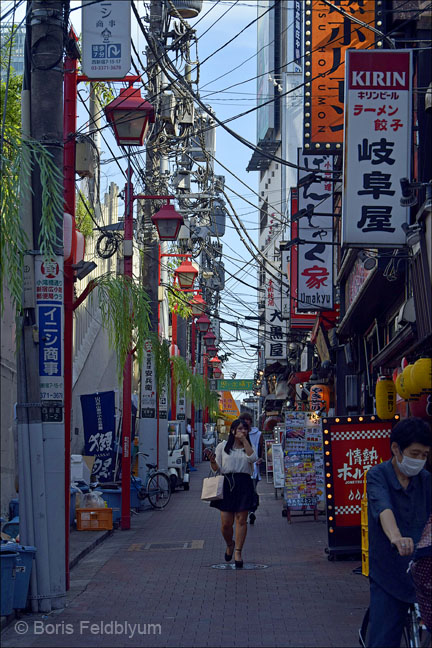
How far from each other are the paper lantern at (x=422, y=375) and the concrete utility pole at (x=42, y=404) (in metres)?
4.03

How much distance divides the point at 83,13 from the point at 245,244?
10527 mm

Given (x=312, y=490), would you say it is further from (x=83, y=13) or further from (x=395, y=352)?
(x=83, y=13)

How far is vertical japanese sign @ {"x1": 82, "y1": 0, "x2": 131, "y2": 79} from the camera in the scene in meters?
11.6

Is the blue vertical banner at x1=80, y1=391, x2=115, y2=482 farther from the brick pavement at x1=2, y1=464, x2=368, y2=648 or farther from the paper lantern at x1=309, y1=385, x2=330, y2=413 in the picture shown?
the brick pavement at x1=2, y1=464, x2=368, y2=648

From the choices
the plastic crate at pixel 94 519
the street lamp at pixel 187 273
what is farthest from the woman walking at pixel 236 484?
the street lamp at pixel 187 273

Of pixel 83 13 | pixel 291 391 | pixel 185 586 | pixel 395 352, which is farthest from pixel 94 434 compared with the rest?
pixel 291 391

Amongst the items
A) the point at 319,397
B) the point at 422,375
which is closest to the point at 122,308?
the point at 422,375

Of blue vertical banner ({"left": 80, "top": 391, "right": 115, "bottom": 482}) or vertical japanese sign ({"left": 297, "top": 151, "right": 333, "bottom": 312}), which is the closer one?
vertical japanese sign ({"left": 297, "top": 151, "right": 333, "bottom": 312})

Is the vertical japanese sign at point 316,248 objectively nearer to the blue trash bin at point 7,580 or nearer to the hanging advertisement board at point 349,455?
the hanging advertisement board at point 349,455

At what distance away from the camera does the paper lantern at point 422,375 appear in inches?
443

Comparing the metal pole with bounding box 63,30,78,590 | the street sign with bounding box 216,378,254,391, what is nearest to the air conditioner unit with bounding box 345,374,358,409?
the metal pole with bounding box 63,30,78,590

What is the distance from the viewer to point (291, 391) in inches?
1866

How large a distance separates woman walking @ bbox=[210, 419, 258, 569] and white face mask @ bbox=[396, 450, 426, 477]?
7678mm

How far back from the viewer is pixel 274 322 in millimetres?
42031
